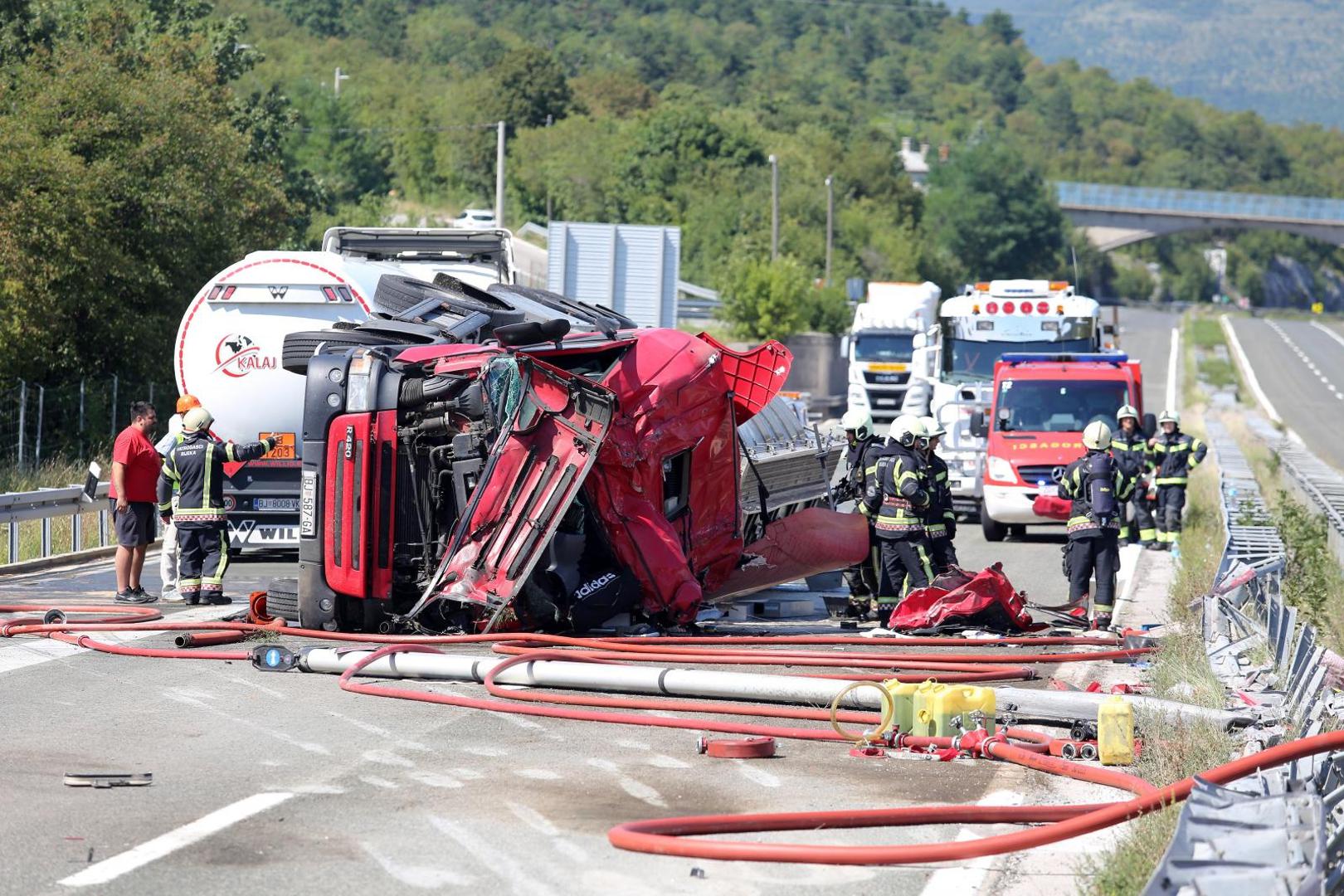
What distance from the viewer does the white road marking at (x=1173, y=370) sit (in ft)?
178

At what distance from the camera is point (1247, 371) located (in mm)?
69500

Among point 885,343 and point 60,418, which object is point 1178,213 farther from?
point 60,418

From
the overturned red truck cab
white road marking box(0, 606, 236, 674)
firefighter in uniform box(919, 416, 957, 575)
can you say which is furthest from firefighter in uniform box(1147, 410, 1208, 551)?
white road marking box(0, 606, 236, 674)

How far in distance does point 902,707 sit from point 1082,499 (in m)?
5.60

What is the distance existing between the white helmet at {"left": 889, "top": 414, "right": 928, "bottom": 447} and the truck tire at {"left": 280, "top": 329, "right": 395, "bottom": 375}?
13.0ft

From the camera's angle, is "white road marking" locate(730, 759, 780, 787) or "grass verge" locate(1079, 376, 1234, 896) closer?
"grass verge" locate(1079, 376, 1234, 896)

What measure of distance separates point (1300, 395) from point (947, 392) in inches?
1564

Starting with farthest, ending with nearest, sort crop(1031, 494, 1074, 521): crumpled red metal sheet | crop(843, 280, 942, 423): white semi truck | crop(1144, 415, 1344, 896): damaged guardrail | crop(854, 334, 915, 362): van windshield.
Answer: crop(854, 334, 915, 362): van windshield
crop(843, 280, 942, 423): white semi truck
crop(1031, 494, 1074, 521): crumpled red metal sheet
crop(1144, 415, 1344, 896): damaged guardrail

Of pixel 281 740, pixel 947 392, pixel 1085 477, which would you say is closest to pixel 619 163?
pixel 947 392

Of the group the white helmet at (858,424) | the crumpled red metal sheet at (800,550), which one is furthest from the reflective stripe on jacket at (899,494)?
the white helmet at (858,424)

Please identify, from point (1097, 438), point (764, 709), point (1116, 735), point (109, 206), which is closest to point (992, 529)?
point (1097, 438)

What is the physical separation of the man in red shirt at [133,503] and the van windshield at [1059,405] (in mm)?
10917

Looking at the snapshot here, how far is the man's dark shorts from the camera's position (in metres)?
14.0

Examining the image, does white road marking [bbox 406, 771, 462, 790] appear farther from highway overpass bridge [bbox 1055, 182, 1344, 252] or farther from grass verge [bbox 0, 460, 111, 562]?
highway overpass bridge [bbox 1055, 182, 1344, 252]
